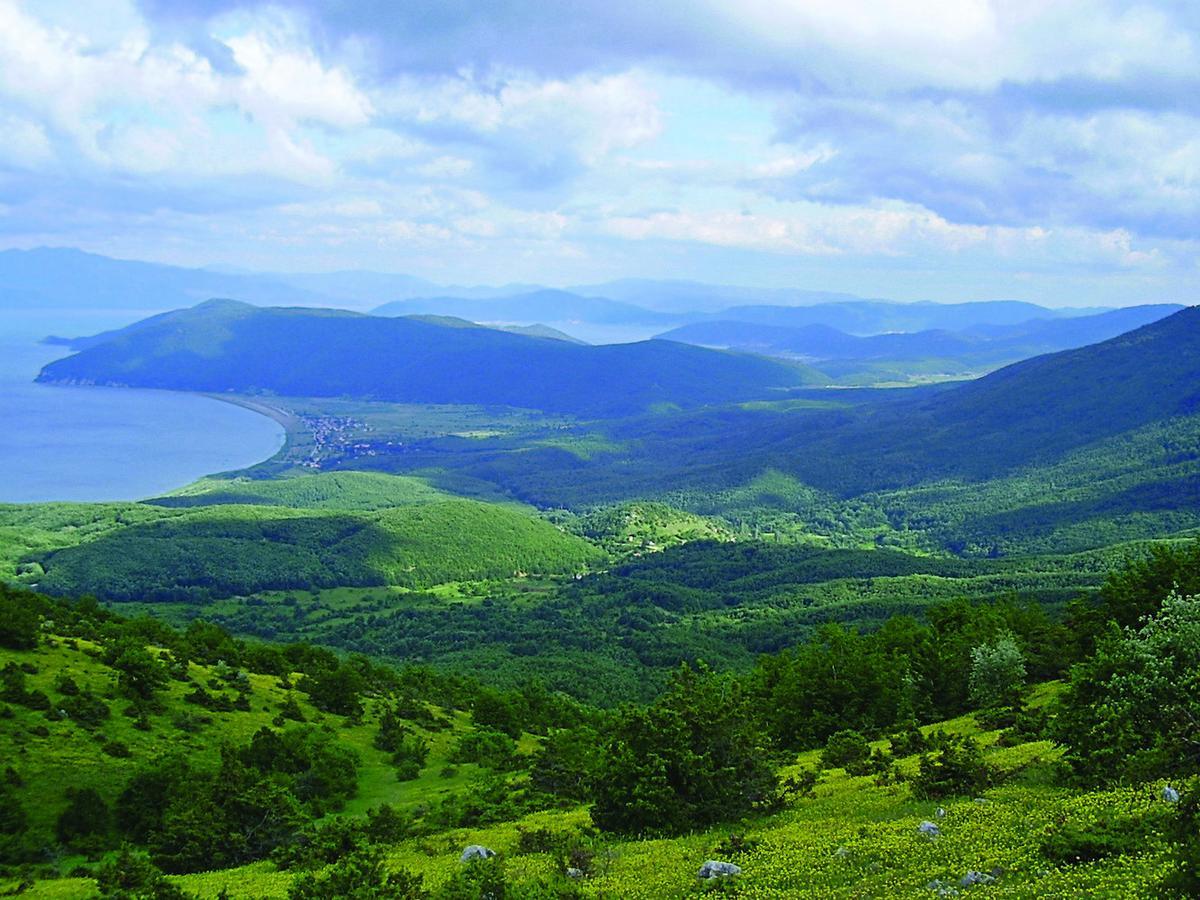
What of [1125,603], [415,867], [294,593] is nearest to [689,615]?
[294,593]

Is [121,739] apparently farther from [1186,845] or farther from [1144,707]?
[1186,845]

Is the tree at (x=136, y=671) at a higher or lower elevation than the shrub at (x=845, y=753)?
higher

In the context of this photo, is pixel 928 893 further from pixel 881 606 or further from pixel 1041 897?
pixel 881 606

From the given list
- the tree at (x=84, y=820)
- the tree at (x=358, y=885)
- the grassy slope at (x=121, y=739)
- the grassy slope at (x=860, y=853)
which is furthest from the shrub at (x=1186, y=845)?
the tree at (x=84, y=820)

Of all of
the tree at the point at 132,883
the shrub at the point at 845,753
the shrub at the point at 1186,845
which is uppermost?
the shrub at the point at 1186,845

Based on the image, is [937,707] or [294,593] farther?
[294,593]

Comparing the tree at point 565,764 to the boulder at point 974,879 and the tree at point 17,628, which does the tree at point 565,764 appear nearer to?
the boulder at point 974,879

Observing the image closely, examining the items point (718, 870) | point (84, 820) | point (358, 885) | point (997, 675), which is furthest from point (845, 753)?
point (84, 820)
